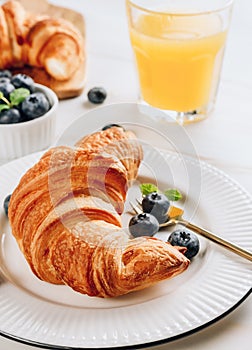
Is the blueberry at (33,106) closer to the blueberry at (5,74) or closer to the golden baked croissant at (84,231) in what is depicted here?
the blueberry at (5,74)

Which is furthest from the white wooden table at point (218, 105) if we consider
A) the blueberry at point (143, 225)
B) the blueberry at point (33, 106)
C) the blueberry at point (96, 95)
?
the blueberry at point (143, 225)

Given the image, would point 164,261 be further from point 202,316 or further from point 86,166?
point 86,166

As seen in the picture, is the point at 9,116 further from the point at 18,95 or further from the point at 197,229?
the point at 197,229

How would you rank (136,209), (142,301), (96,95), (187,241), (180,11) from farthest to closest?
(96,95) → (180,11) → (136,209) → (187,241) → (142,301)

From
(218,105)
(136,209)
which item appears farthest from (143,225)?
(218,105)

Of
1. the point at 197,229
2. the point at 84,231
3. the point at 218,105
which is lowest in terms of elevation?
the point at 218,105
